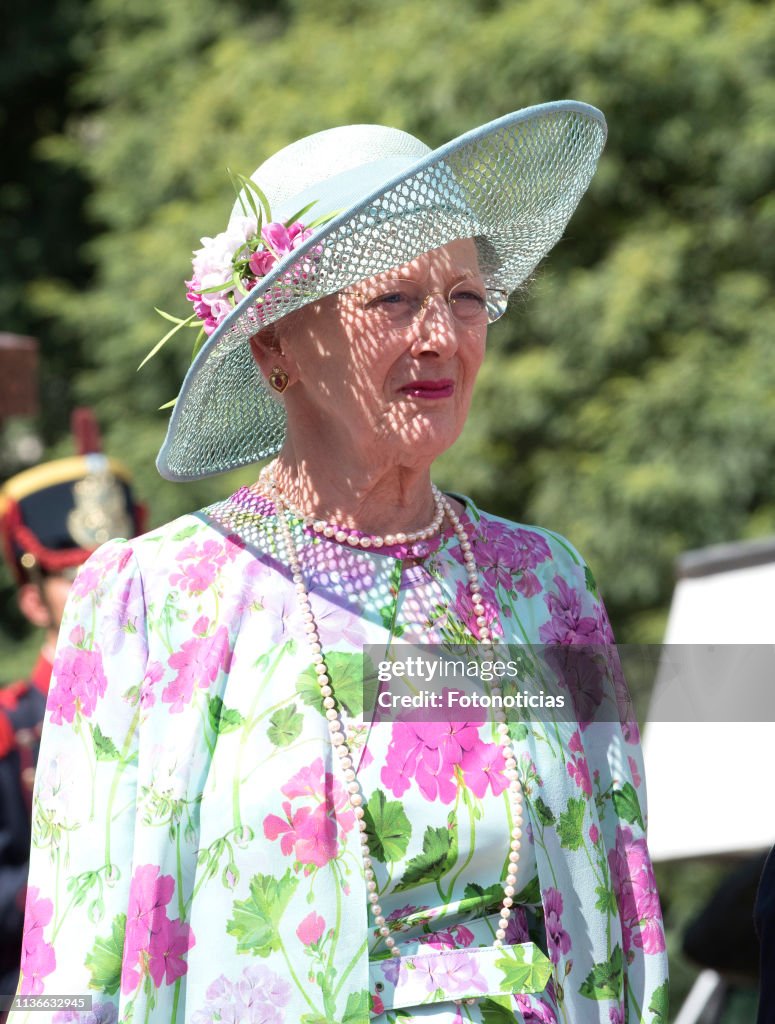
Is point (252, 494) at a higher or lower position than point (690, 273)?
lower

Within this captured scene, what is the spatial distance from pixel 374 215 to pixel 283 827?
0.79m

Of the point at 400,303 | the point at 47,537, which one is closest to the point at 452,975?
the point at 400,303

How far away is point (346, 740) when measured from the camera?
80.8 inches

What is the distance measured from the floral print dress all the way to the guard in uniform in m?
2.15

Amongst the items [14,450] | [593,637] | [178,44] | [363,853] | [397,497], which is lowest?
[363,853]

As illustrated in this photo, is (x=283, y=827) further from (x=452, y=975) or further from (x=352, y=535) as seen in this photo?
(x=352, y=535)

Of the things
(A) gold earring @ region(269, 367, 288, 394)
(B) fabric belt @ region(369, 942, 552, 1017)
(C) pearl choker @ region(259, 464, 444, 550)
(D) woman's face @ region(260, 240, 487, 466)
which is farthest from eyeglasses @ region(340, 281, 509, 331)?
(B) fabric belt @ region(369, 942, 552, 1017)

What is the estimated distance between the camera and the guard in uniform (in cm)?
425

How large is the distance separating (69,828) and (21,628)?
330 inches

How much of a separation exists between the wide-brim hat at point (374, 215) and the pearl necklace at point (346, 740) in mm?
165

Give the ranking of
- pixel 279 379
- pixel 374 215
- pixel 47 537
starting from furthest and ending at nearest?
1. pixel 47 537
2. pixel 279 379
3. pixel 374 215

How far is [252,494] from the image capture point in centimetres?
227

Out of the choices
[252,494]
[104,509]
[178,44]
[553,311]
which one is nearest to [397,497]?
[252,494]

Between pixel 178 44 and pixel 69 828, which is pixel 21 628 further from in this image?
pixel 69 828
